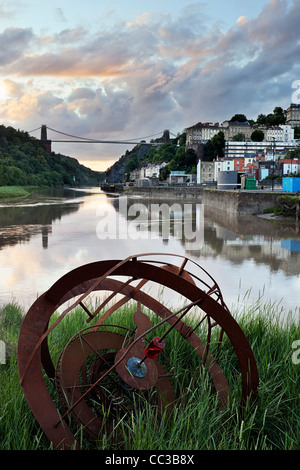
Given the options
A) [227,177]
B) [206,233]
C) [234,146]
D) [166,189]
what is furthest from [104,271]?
[234,146]

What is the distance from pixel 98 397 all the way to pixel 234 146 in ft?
323

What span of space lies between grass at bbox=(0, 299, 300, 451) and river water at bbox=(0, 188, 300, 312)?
4.46 ft

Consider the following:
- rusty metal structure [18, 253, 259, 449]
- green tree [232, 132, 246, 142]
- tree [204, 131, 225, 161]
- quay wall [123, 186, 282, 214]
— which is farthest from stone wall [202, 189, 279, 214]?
green tree [232, 132, 246, 142]

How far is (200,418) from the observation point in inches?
95.0

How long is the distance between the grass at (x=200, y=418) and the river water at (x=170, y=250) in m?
1.36

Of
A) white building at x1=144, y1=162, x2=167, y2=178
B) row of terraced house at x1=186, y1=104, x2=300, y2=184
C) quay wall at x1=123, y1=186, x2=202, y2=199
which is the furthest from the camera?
white building at x1=144, y1=162, x2=167, y2=178

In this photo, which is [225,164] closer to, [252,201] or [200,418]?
[252,201]

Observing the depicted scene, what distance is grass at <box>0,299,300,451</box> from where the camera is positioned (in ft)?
7.61

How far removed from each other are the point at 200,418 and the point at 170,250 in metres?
Answer: 10.1

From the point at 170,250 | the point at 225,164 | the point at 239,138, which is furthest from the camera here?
the point at 239,138

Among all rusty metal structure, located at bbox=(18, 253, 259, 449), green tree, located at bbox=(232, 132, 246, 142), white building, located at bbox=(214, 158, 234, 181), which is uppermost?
green tree, located at bbox=(232, 132, 246, 142)

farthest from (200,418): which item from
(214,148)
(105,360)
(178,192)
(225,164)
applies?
(214,148)

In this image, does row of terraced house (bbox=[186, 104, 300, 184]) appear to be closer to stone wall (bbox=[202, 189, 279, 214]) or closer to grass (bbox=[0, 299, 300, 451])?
stone wall (bbox=[202, 189, 279, 214])

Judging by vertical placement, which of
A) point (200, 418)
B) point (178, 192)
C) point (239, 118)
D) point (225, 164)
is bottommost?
point (200, 418)
